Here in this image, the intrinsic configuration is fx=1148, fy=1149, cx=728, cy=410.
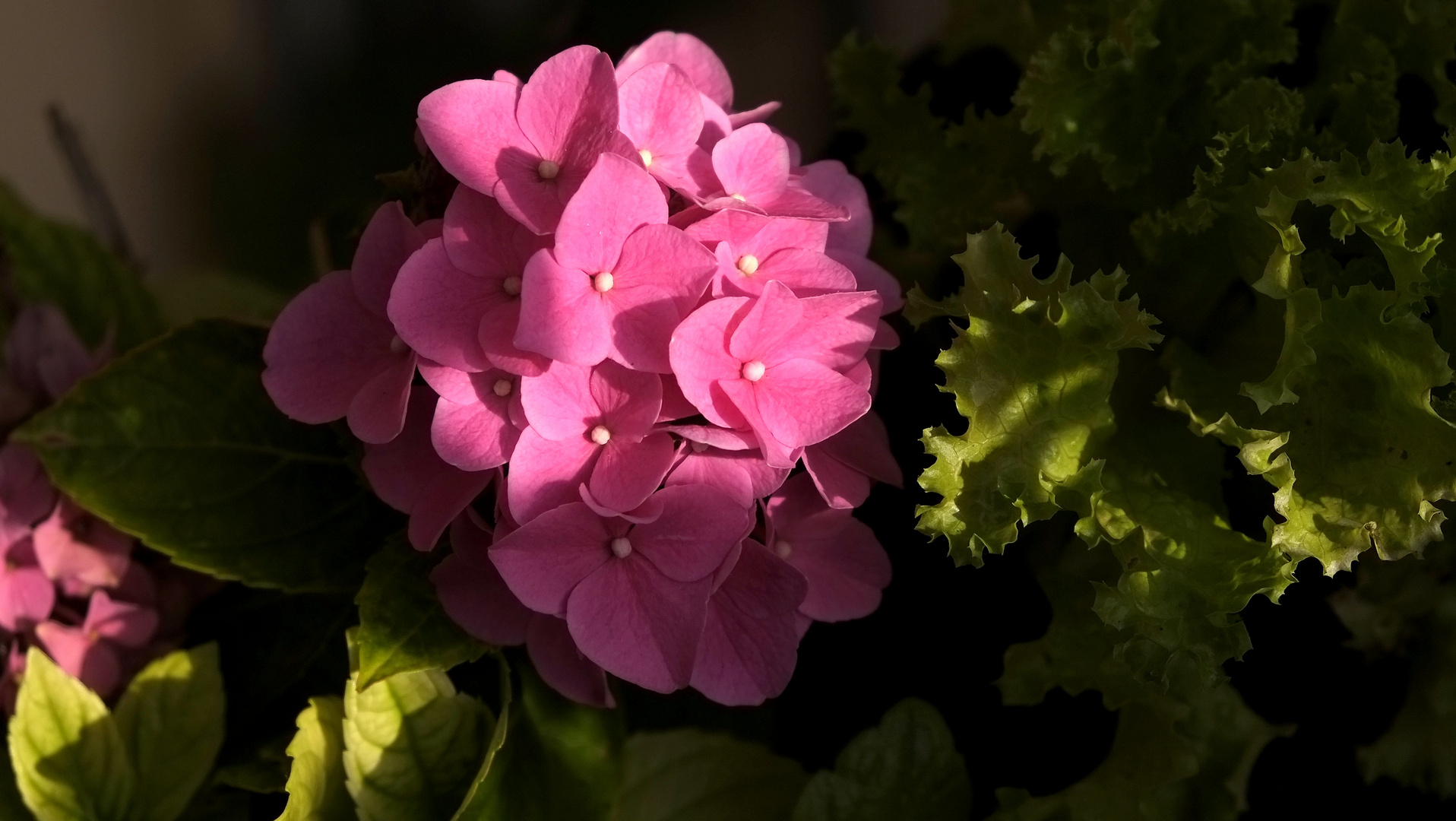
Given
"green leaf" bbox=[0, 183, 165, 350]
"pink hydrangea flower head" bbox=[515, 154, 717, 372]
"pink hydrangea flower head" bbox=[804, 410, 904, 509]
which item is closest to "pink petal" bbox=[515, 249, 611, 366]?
"pink hydrangea flower head" bbox=[515, 154, 717, 372]

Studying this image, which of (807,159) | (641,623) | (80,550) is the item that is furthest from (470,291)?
(807,159)

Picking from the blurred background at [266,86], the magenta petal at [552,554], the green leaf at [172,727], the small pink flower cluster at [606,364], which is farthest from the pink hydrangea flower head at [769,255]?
the blurred background at [266,86]

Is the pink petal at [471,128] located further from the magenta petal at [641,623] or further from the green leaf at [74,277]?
the green leaf at [74,277]

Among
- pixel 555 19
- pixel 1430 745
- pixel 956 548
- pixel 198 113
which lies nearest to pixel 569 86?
pixel 956 548

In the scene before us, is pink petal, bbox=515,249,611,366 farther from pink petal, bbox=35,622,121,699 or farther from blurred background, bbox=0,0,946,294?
blurred background, bbox=0,0,946,294

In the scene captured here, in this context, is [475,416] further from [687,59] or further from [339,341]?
[687,59]

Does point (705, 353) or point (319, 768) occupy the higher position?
point (705, 353)

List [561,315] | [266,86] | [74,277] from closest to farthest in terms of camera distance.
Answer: [561,315]
[74,277]
[266,86]
